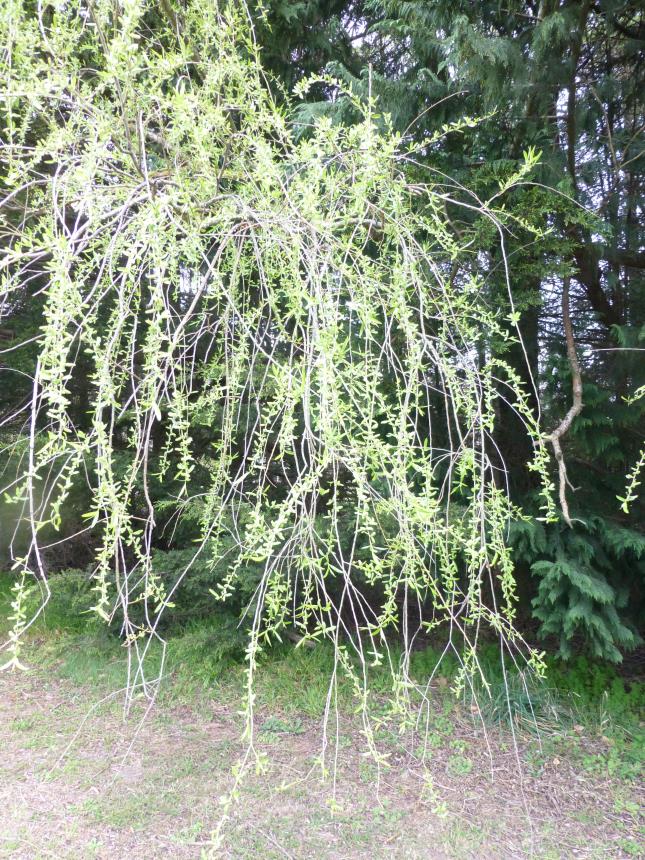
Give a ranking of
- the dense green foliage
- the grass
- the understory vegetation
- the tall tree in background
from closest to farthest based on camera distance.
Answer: the dense green foliage, the understory vegetation, the tall tree in background, the grass

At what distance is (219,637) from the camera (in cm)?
356

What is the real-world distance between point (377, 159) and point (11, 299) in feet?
10.1

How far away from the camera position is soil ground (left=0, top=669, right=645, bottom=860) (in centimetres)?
236

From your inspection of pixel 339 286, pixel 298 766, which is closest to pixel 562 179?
pixel 339 286

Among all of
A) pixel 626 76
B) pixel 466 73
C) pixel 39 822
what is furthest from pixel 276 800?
pixel 626 76

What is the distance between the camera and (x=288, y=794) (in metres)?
2.68

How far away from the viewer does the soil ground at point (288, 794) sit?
236 centimetres

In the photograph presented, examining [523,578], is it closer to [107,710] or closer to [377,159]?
[107,710]

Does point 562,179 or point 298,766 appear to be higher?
point 562,179

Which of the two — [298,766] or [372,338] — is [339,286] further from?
[298,766]

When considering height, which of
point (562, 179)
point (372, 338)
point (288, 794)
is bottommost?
point (288, 794)

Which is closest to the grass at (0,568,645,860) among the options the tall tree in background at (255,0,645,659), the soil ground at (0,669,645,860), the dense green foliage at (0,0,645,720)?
the soil ground at (0,669,645,860)

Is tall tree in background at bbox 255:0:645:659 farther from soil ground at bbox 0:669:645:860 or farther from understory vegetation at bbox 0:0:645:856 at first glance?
soil ground at bbox 0:669:645:860

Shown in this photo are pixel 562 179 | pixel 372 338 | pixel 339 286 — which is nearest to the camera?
pixel 339 286
